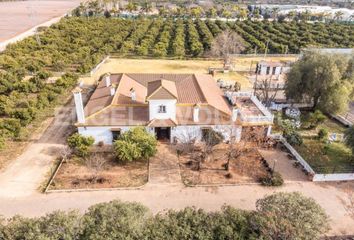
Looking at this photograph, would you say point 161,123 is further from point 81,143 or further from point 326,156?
point 326,156

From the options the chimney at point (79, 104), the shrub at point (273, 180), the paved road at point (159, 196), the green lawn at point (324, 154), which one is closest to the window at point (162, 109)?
the paved road at point (159, 196)

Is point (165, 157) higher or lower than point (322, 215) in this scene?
lower

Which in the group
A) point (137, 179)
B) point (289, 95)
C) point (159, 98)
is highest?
point (159, 98)

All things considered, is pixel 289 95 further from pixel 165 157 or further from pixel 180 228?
pixel 180 228

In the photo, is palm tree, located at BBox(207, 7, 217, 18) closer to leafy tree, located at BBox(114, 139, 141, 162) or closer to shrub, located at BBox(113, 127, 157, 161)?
shrub, located at BBox(113, 127, 157, 161)

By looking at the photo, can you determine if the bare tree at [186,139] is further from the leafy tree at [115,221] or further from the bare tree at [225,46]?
the bare tree at [225,46]

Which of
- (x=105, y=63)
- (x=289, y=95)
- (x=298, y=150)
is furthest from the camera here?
(x=105, y=63)

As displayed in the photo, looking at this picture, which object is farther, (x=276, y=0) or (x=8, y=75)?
(x=276, y=0)

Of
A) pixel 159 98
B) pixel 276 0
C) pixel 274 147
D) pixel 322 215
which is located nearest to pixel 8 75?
pixel 159 98

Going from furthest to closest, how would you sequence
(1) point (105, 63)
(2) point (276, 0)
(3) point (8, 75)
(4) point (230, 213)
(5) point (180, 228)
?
(2) point (276, 0) < (1) point (105, 63) < (3) point (8, 75) < (4) point (230, 213) < (5) point (180, 228)
